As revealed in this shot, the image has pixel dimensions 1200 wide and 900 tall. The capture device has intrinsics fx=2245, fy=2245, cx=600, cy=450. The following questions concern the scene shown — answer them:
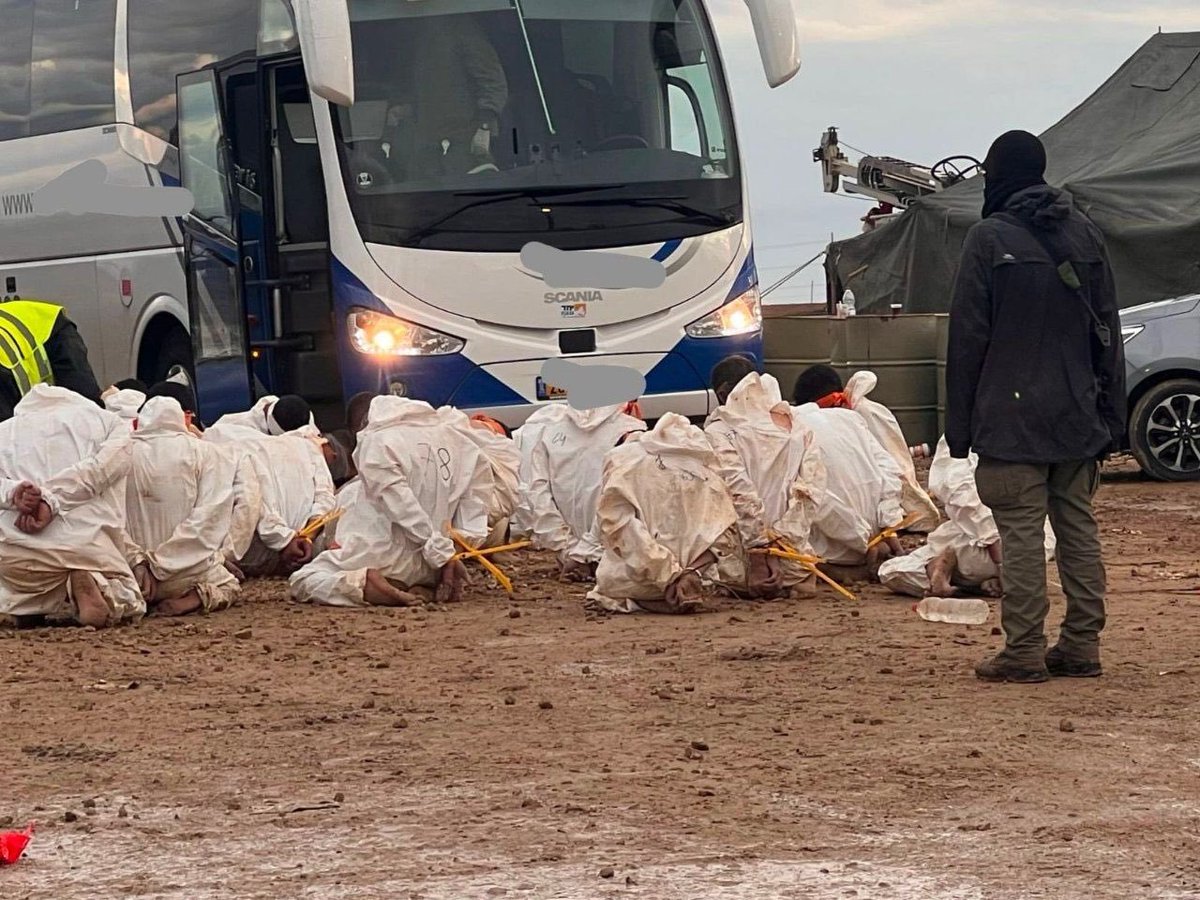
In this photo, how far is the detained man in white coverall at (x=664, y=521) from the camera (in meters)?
9.79

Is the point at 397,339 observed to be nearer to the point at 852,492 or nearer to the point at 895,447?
the point at 895,447

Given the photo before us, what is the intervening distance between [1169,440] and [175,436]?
7.72 metres

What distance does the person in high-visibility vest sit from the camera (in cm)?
1152

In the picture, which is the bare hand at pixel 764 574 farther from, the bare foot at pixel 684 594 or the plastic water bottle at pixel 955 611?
the plastic water bottle at pixel 955 611

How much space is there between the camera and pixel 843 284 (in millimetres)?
23094

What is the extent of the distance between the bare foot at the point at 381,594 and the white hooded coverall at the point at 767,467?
1608 millimetres

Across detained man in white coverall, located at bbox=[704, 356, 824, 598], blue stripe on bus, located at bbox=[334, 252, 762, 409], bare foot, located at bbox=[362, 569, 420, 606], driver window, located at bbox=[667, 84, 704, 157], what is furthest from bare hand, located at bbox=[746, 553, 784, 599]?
driver window, located at bbox=[667, 84, 704, 157]

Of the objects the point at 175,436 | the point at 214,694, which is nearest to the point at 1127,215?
the point at 175,436

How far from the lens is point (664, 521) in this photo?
32.2 ft

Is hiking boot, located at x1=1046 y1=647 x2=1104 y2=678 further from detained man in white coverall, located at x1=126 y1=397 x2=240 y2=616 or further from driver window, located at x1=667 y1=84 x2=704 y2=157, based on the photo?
driver window, located at x1=667 y1=84 x2=704 y2=157

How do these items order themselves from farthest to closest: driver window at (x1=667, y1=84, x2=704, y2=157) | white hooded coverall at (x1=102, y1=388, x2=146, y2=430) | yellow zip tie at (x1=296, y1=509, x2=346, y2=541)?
driver window at (x1=667, y1=84, x2=704, y2=157) < white hooded coverall at (x1=102, y1=388, x2=146, y2=430) < yellow zip tie at (x1=296, y1=509, x2=346, y2=541)

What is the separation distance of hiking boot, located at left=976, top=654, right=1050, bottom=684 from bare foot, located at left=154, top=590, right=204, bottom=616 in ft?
13.5

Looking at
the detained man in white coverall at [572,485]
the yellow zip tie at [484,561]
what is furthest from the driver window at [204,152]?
the yellow zip tie at [484,561]

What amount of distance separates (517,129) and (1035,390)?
21.0ft
